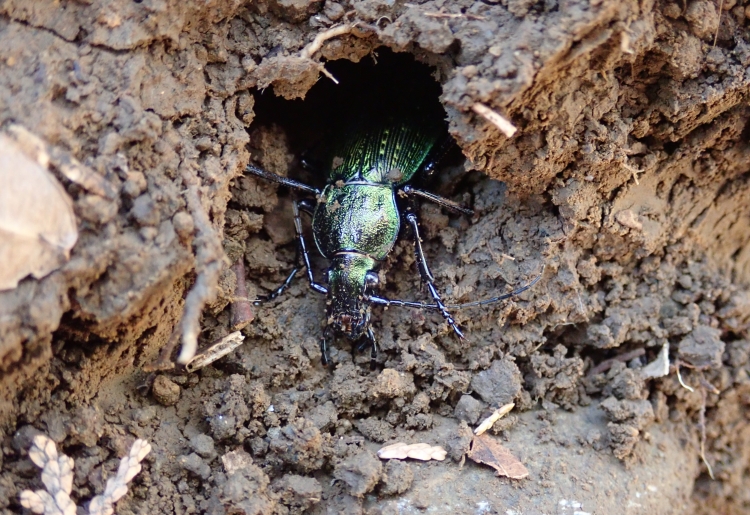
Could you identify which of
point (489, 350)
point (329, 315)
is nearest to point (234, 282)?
point (329, 315)

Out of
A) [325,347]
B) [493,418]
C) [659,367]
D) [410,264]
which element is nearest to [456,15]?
[410,264]

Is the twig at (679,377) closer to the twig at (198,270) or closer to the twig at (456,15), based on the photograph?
the twig at (456,15)

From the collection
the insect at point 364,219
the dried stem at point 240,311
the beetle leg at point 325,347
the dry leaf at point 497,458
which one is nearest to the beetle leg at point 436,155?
the insect at point 364,219

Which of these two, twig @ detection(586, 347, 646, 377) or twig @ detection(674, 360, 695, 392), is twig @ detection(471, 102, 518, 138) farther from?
twig @ detection(674, 360, 695, 392)

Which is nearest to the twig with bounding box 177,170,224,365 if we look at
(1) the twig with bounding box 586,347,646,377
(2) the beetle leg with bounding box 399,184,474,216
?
(2) the beetle leg with bounding box 399,184,474,216

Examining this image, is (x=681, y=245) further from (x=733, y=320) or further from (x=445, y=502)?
(x=445, y=502)

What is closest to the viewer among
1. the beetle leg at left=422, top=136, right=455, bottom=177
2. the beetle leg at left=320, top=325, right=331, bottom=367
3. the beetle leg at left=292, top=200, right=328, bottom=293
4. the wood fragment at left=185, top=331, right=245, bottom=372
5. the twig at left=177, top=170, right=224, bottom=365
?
the twig at left=177, top=170, right=224, bottom=365

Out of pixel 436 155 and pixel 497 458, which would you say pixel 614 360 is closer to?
pixel 497 458
